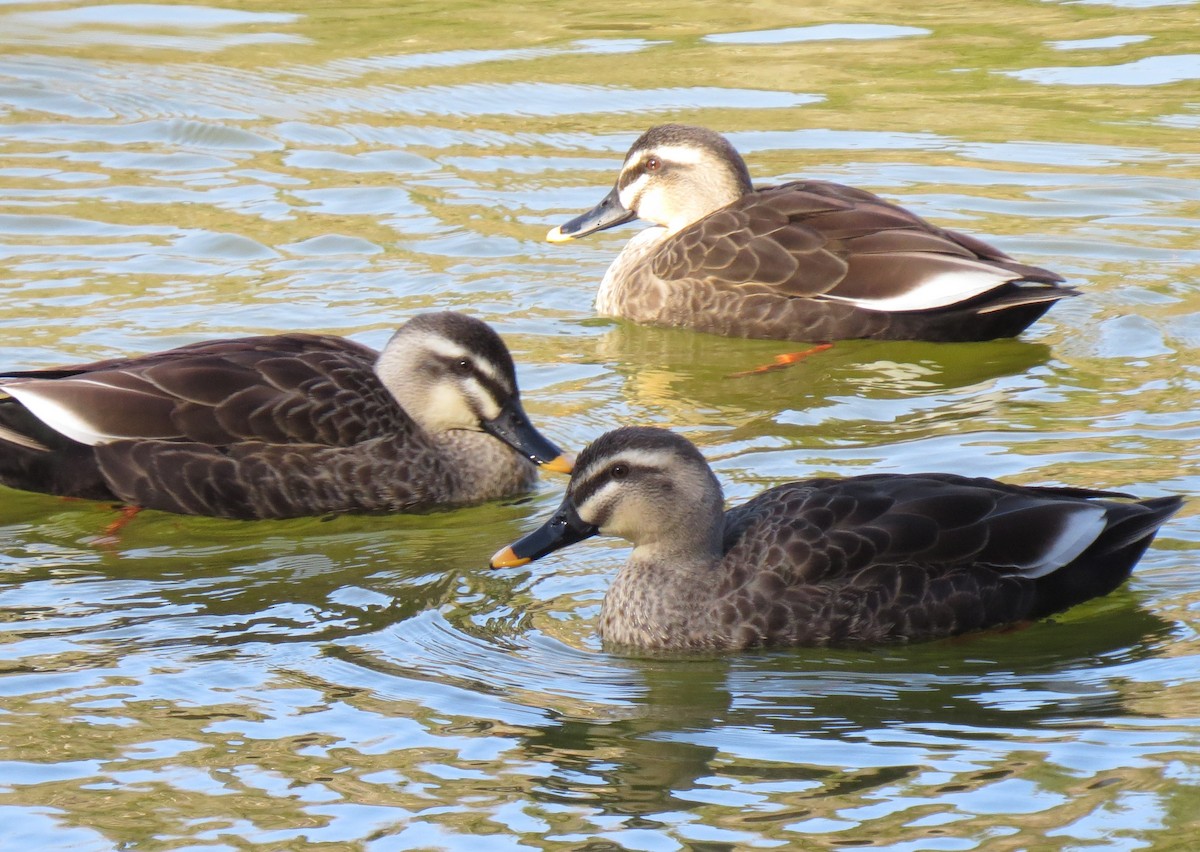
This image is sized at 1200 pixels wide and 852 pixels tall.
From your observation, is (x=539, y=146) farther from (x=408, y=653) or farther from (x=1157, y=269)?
(x=408, y=653)

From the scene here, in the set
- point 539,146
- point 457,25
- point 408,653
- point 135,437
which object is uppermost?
point 457,25

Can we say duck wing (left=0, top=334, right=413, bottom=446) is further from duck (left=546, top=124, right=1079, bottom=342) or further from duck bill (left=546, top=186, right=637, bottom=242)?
duck bill (left=546, top=186, right=637, bottom=242)

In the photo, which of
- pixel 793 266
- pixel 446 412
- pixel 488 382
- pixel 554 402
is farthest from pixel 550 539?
pixel 793 266

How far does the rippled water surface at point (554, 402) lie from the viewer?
5773 millimetres

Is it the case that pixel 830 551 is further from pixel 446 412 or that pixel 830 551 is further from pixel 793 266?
pixel 793 266

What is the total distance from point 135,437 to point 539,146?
21.7 ft

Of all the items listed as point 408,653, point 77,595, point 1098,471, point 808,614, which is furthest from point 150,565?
point 1098,471

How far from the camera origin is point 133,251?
39.5ft

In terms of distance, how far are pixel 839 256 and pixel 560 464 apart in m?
3.05

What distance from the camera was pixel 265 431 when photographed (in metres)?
8.45

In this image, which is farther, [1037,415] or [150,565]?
[1037,415]

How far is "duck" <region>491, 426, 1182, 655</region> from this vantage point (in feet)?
22.3

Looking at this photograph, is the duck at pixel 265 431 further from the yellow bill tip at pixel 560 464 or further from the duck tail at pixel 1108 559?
the duck tail at pixel 1108 559

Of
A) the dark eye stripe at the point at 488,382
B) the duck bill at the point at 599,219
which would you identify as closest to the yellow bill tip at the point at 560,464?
the dark eye stripe at the point at 488,382
